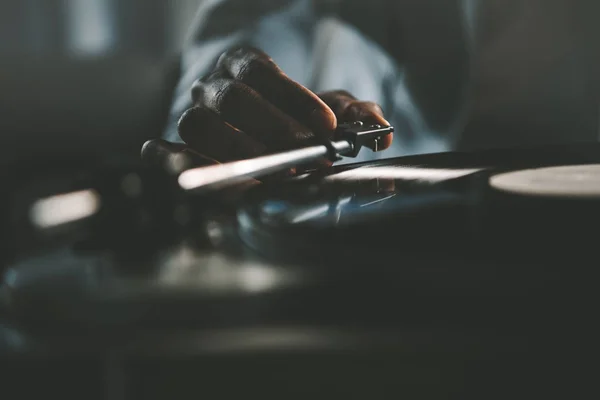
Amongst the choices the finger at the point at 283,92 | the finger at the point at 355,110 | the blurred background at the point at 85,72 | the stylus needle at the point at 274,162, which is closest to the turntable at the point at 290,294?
the stylus needle at the point at 274,162

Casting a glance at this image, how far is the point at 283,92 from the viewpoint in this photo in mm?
515

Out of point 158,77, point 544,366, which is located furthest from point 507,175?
point 158,77

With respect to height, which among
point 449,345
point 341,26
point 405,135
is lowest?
point 405,135

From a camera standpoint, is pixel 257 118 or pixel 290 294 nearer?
pixel 290 294

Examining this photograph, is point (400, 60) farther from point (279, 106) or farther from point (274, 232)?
point (274, 232)

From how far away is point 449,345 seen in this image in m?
0.17

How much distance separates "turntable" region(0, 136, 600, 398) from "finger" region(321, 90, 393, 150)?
0.31 metres

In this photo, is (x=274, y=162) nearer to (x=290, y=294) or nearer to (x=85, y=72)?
(x=290, y=294)

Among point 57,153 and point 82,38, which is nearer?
point 57,153

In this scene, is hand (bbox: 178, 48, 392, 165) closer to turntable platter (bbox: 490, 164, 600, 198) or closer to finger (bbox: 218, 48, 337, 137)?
finger (bbox: 218, 48, 337, 137)

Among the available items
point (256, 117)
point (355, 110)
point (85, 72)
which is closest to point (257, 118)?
point (256, 117)

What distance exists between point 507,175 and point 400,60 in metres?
0.97

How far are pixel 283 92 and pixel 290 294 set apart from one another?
1.09 ft

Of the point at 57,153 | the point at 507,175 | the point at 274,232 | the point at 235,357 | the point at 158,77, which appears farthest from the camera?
the point at 158,77
